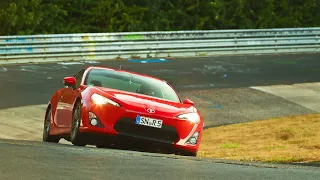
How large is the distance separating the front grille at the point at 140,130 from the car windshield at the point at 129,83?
1.24m

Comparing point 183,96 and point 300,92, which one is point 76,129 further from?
point 300,92

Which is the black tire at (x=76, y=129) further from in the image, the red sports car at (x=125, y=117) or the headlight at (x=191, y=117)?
the headlight at (x=191, y=117)

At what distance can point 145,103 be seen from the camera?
14141 millimetres

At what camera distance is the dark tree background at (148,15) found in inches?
1441

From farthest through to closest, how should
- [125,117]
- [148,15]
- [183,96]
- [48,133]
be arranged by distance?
1. [148,15]
2. [183,96]
3. [48,133]
4. [125,117]

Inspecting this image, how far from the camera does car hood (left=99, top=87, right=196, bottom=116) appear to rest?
45.9 ft

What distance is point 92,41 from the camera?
114 feet

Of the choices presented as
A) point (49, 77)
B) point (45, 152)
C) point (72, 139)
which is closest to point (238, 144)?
point (72, 139)

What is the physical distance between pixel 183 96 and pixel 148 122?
41.5ft

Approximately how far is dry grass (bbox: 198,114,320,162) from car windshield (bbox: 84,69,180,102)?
1555mm

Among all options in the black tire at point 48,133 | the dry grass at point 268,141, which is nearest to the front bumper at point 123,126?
the dry grass at point 268,141

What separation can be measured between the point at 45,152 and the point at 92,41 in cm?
2322

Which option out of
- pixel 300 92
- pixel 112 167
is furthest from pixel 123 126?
pixel 300 92

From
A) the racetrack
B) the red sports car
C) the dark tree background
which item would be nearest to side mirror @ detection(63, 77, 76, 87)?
the red sports car
